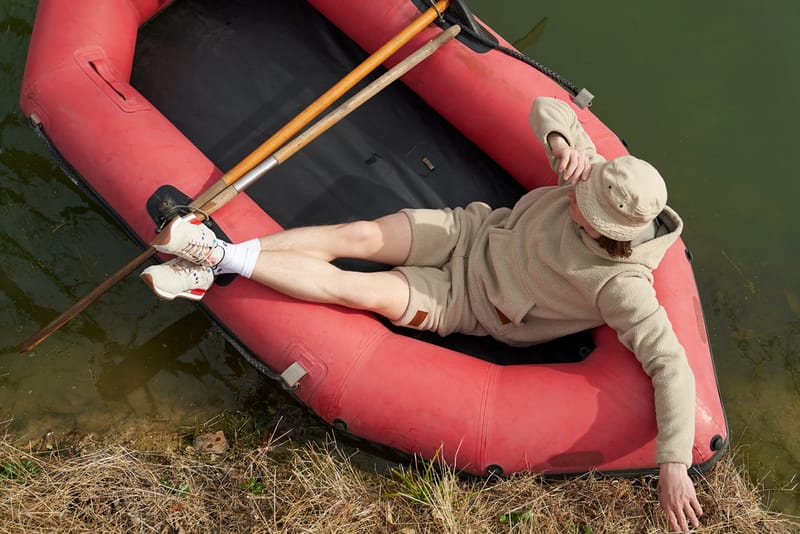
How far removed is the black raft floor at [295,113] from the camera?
9.57 ft

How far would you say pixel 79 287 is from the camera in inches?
117

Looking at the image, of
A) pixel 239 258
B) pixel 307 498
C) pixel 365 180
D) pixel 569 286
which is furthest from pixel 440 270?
pixel 307 498

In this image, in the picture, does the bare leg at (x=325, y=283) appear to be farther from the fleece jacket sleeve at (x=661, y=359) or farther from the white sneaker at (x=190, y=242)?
the fleece jacket sleeve at (x=661, y=359)

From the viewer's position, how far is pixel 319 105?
8.52ft

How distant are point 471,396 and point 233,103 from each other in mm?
1725

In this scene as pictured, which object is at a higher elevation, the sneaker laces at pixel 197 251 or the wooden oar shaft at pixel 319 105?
the wooden oar shaft at pixel 319 105

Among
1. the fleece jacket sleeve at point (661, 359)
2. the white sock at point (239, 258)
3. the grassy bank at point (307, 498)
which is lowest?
the grassy bank at point (307, 498)

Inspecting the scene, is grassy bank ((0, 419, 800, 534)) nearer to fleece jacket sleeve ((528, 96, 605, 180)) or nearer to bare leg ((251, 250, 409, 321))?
bare leg ((251, 250, 409, 321))

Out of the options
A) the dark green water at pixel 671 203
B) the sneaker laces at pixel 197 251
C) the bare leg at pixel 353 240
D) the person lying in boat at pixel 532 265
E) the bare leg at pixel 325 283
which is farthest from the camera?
the dark green water at pixel 671 203

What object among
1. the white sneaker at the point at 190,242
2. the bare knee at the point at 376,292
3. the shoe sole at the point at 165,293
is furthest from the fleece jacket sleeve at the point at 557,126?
the shoe sole at the point at 165,293

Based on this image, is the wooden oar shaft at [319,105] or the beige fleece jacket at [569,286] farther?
the wooden oar shaft at [319,105]

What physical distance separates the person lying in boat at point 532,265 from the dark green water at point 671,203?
0.85m

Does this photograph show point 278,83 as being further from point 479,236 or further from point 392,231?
point 479,236

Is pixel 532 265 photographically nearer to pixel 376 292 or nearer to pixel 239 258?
pixel 376 292
